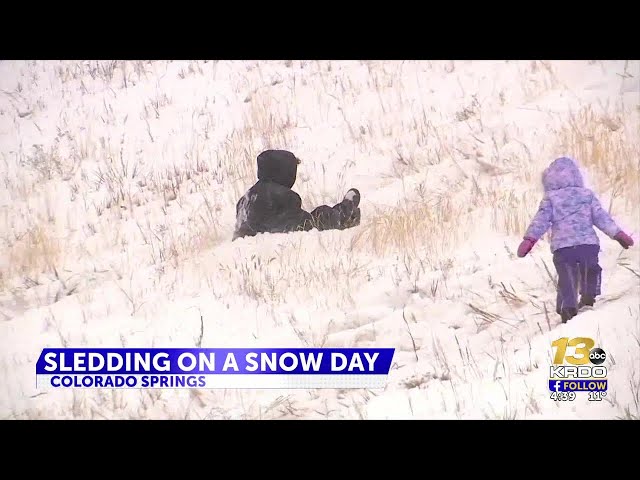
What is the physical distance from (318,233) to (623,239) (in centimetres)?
180

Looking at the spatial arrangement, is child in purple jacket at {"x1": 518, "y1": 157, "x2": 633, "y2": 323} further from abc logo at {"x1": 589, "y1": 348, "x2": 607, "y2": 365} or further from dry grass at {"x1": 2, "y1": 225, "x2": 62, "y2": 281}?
dry grass at {"x1": 2, "y1": 225, "x2": 62, "y2": 281}

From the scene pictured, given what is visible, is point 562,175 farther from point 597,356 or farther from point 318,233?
point 318,233

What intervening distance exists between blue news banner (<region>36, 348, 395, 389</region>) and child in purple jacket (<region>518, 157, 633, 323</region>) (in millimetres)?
1091

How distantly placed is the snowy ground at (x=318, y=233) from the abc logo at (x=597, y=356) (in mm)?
51

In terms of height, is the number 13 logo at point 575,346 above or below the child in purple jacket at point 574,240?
below

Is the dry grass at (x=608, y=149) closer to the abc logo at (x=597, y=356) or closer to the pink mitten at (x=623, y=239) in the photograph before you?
the pink mitten at (x=623, y=239)

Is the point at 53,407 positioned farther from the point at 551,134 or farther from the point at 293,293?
the point at 551,134

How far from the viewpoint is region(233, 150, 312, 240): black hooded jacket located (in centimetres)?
612

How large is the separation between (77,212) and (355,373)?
6.57 feet

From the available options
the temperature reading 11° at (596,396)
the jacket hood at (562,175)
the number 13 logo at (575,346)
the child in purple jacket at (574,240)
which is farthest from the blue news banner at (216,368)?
the jacket hood at (562,175)

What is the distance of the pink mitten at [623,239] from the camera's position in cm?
A: 579

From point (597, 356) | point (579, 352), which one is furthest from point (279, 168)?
point (597, 356)

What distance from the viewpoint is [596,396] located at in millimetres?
5832

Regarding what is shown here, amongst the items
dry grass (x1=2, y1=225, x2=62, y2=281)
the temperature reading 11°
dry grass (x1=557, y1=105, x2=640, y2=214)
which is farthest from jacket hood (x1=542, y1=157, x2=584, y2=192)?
dry grass (x1=2, y1=225, x2=62, y2=281)
